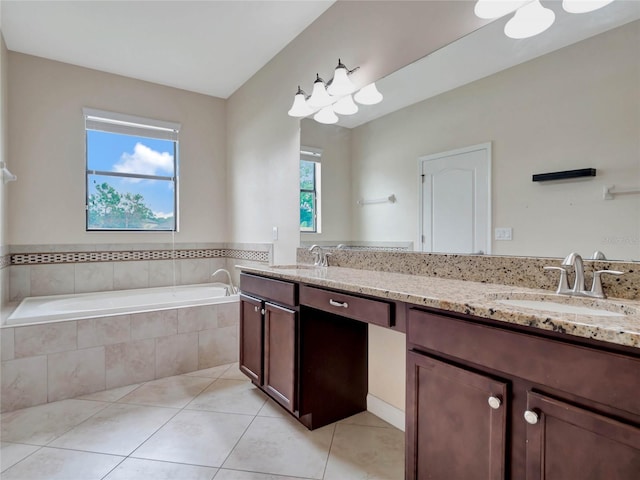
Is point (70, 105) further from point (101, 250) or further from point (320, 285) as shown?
point (320, 285)

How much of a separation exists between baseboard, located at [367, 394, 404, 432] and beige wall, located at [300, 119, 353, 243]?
991mm

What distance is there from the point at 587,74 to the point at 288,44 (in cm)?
219

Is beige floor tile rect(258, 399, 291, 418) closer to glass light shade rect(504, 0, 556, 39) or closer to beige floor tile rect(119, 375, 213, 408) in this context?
beige floor tile rect(119, 375, 213, 408)

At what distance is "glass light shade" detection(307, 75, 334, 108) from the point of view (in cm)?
226

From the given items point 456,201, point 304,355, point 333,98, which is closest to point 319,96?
point 333,98

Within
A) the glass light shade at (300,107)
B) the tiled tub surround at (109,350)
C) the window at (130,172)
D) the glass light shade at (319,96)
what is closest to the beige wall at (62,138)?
the window at (130,172)

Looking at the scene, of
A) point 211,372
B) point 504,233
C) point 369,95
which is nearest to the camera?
point 504,233

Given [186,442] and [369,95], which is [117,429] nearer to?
[186,442]

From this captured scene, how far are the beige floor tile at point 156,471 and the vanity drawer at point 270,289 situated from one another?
32.6 inches

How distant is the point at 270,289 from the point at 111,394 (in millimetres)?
1397

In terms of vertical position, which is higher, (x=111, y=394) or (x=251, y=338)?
(x=251, y=338)

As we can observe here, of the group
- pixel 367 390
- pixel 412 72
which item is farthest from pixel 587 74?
pixel 367 390

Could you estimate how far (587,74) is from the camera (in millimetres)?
1171

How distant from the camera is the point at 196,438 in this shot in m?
1.80
